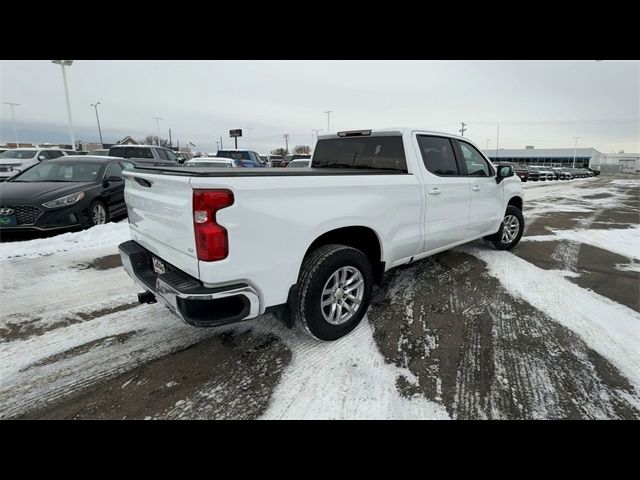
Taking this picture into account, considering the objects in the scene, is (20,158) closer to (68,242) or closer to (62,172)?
(62,172)

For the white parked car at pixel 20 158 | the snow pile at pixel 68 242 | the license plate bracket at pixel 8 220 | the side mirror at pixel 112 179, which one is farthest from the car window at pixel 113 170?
the white parked car at pixel 20 158

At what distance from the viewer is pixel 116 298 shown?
3.97 meters

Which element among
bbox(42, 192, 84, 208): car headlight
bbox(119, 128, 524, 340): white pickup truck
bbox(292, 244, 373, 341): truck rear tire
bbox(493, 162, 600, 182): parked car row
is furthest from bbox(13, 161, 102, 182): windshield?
bbox(493, 162, 600, 182): parked car row

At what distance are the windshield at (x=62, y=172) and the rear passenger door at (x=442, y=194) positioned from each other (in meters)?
6.92

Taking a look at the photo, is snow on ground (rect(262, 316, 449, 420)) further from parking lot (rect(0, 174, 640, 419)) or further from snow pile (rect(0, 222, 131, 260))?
snow pile (rect(0, 222, 131, 260))

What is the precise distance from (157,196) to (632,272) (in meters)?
6.39

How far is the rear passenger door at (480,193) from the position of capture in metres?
4.66

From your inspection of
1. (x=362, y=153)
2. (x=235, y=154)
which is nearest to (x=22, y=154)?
(x=235, y=154)

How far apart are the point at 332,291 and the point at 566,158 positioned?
10788 centimetres

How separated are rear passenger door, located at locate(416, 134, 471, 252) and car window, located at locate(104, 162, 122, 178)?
6.92 m

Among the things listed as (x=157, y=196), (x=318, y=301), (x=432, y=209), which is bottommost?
(x=318, y=301)

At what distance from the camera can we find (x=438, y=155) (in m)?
4.20
